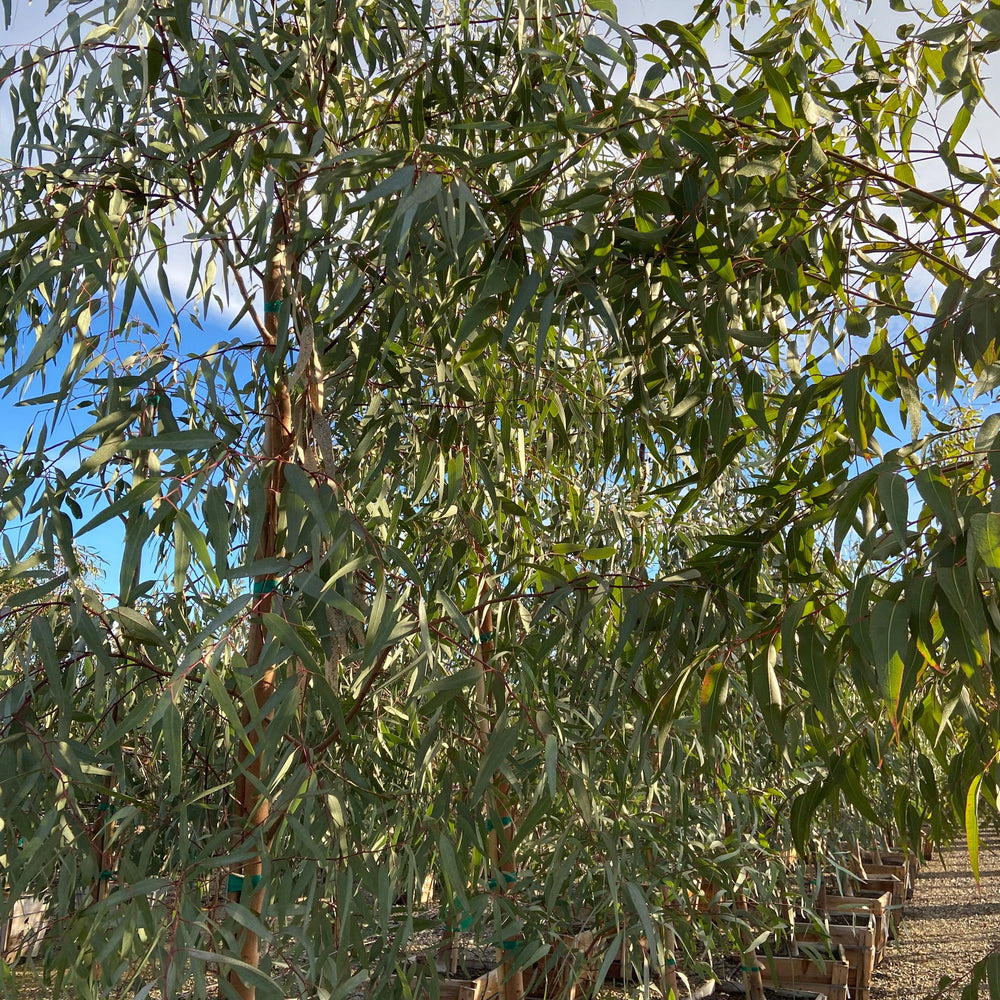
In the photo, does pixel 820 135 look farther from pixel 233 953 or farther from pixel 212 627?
pixel 233 953

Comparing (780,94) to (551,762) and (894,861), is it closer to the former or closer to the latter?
(551,762)

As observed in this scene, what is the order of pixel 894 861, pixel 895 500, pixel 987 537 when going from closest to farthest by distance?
pixel 987 537 < pixel 895 500 < pixel 894 861

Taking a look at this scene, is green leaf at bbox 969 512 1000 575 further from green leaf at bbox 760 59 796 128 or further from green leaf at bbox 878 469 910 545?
green leaf at bbox 760 59 796 128

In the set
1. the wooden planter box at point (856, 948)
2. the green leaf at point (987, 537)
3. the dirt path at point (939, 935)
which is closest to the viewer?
the green leaf at point (987, 537)

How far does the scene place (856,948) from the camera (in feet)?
13.8

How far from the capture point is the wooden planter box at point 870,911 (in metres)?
4.90

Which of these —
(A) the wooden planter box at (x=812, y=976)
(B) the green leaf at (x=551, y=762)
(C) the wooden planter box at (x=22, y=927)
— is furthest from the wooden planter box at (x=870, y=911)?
(B) the green leaf at (x=551, y=762)

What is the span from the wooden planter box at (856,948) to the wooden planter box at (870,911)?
16cm

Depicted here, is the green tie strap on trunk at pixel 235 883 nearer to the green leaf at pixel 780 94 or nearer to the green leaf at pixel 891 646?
the green leaf at pixel 891 646

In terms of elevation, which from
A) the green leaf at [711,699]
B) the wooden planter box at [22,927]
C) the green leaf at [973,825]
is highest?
the green leaf at [711,699]

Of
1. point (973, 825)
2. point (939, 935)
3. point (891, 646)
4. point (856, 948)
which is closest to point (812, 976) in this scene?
point (856, 948)

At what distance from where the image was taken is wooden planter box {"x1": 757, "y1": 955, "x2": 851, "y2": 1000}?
3.70m

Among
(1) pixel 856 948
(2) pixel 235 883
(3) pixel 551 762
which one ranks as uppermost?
(3) pixel 551 762

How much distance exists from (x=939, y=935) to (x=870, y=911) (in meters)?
1.18
